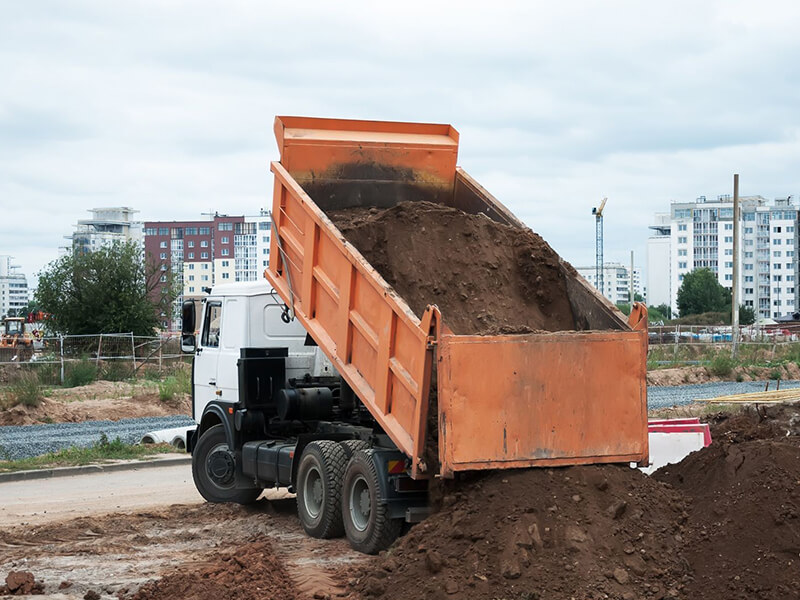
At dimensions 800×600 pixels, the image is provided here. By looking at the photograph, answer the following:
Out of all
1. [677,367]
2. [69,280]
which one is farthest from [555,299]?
[69,280]

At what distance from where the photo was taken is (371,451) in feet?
28.1

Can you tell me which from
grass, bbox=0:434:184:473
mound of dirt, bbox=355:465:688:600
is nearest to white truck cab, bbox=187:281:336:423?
mound of dirt, bbox=355:465:688:600

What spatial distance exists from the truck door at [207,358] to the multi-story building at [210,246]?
5558 inches

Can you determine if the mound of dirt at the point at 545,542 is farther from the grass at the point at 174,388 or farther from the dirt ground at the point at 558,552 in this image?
the grass at the point at 174,388

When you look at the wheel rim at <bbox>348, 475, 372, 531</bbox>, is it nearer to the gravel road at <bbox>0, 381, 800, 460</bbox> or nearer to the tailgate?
the tailgate

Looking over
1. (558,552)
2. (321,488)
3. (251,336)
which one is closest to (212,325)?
(251,336)

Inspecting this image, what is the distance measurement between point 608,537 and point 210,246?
554 ft

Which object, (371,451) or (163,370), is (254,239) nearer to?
(163,370)

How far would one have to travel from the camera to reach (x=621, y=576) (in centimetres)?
664

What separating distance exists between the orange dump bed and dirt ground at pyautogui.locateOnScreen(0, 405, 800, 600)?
265 millimetres

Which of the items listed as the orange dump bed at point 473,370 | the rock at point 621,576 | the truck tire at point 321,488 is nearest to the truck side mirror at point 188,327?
the orange dump bed at point 473,370

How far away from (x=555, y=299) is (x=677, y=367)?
28891 mm

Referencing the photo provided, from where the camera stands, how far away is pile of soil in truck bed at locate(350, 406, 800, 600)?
6.58 meters

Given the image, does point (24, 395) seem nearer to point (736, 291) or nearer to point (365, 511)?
point (365, 511)
